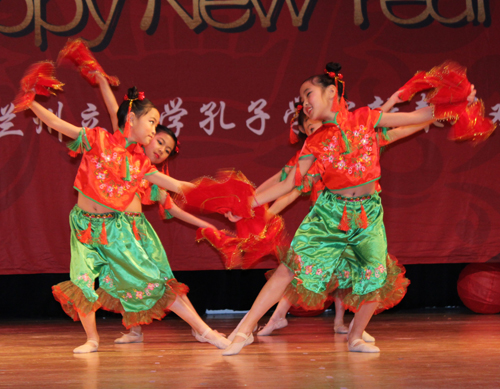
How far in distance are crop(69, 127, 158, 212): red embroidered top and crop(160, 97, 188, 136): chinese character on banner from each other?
1.05 metres

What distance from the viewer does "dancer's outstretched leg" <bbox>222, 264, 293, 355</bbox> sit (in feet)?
7.95

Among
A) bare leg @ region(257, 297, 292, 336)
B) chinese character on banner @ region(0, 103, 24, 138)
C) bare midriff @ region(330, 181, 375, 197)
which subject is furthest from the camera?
chinese character on banner @ region(0, 103, 24, 138)

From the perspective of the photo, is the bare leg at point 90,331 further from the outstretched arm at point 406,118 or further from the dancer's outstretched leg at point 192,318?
the outstretched arm at point 406,118

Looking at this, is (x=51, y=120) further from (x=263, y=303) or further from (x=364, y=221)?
(x=364, y=221)

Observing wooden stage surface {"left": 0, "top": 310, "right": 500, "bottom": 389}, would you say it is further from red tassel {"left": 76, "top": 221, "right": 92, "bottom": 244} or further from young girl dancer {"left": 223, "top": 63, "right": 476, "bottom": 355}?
red tassel {"left": 76, "top": 221, "right": 92, "bottom": 244}

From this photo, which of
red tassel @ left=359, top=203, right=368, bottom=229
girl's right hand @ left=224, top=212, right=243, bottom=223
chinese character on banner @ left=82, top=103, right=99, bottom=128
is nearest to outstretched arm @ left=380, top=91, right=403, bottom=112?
red tassel @ left=359, top=203, right=368, bottom=229

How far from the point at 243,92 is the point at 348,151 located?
4.72 ft

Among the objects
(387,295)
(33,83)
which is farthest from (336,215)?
(33,83)

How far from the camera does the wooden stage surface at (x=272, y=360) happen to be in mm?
1907

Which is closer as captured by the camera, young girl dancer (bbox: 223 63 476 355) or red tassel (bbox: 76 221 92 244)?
young girl dancer (bbox: 223 63 476 355)

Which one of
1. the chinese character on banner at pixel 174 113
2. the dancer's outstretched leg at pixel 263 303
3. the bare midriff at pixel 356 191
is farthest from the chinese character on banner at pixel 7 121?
the bare midriff at pixel 356 191

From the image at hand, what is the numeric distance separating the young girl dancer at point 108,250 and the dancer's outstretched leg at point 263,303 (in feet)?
0.61

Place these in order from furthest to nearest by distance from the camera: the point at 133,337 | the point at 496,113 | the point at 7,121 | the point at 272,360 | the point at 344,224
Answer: the point at 496,113 < the point at 7,121 < the point at 133,337 < the point at 344,224 < the point at 272,360

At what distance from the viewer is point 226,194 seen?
2461mm
